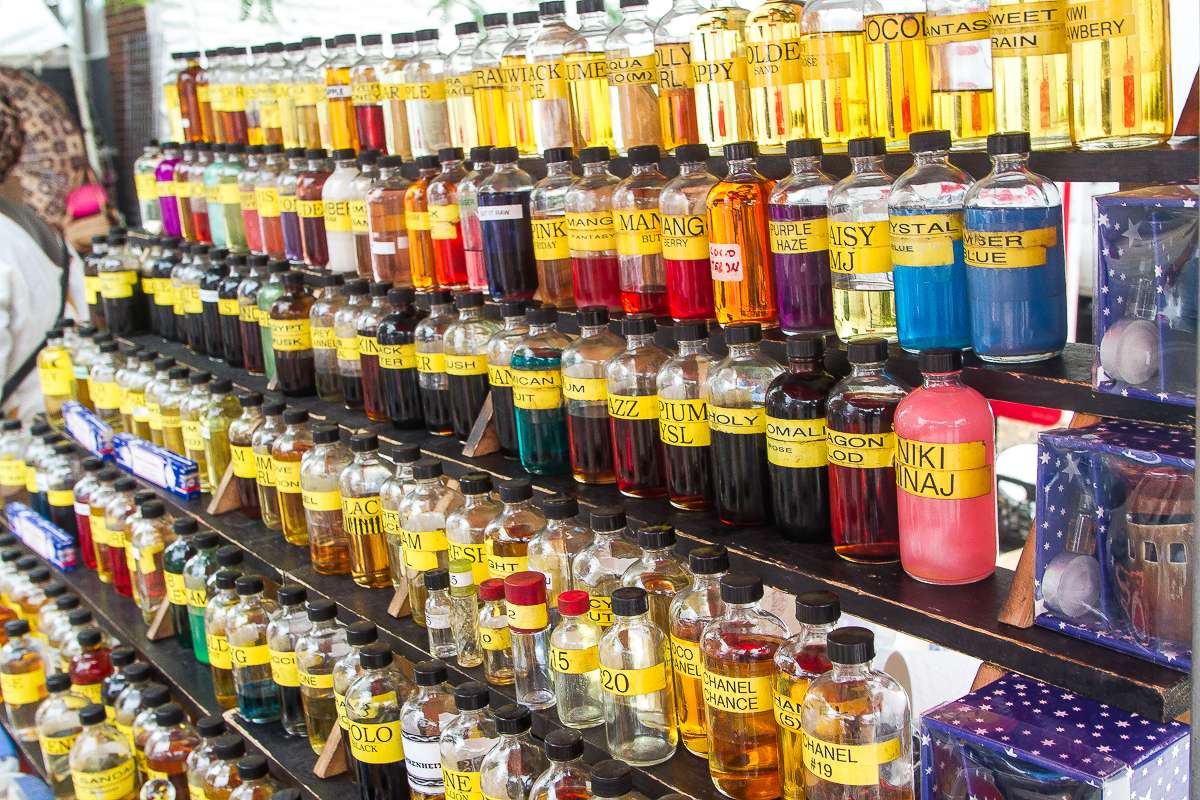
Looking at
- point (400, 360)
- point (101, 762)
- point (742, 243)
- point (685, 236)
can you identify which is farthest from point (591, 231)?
point (101, 762)

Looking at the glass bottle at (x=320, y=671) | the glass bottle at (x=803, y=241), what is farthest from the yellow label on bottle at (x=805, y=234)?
the glass bottle at (x=320, y=671)

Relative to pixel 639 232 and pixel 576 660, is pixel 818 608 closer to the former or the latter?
pixel 576 660

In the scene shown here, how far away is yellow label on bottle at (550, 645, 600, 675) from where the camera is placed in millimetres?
1894

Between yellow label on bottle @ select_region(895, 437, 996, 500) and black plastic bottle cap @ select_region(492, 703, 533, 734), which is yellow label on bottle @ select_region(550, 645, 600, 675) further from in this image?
yellow label on bottle @ select_region(895, 437, 996, 500)

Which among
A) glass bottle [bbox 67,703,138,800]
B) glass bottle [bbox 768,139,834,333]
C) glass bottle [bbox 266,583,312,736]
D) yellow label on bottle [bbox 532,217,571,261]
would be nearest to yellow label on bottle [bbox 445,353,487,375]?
yellow label on bottle [bbox 532,217,571,261]

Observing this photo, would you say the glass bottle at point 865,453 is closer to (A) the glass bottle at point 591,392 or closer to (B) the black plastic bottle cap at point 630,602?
(B) the black plastic bottle cap at point 630,602

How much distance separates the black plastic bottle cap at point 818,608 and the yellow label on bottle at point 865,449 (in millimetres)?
172

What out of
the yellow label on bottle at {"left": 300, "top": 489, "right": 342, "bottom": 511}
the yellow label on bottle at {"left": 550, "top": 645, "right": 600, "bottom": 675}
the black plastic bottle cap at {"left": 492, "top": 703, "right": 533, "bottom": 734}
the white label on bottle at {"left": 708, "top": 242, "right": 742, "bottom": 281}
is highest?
the white label on bottle at {"left": 708, "top": 242, "right": 742, "bottom": 281}

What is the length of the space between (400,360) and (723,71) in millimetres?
1039

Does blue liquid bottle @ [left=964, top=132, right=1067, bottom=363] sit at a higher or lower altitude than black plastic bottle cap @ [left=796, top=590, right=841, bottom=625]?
higher

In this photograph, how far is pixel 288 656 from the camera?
2.65 meters

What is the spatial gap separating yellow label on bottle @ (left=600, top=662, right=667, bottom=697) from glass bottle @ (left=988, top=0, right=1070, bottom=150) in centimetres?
88

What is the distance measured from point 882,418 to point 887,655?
3.26 feet

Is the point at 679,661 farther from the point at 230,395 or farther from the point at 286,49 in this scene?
the point at 286,49
